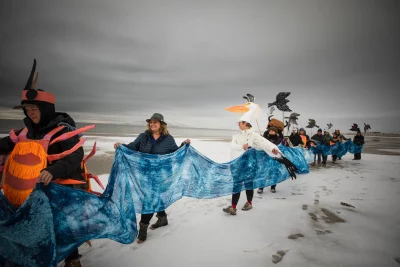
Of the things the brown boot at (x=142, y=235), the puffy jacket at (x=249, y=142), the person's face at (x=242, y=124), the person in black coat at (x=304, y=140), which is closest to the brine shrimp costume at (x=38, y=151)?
the brown boot at (x=142, y=235)

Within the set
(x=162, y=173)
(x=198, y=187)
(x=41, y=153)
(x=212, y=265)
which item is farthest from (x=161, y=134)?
(x=212, y=265)

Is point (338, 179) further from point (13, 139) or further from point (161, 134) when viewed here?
point (13, 139)

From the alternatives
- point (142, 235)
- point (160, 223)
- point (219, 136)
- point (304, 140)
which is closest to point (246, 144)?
point (160, 223)

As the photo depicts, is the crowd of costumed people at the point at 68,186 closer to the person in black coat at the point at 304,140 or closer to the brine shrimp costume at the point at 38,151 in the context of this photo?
the brine shrimp costume at the point at 38,151

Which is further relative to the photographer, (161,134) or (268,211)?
(268,211)

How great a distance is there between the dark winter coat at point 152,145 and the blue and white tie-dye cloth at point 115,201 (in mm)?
161

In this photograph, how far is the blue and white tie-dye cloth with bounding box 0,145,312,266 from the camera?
1.86 meters

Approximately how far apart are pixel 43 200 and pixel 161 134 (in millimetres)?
2188

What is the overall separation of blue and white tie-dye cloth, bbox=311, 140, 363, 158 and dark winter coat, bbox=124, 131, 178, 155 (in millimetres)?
10746

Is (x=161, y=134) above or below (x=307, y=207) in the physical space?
above

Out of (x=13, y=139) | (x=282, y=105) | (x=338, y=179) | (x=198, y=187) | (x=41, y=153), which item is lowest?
(x=338, y=179)

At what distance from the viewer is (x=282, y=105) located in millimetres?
11055

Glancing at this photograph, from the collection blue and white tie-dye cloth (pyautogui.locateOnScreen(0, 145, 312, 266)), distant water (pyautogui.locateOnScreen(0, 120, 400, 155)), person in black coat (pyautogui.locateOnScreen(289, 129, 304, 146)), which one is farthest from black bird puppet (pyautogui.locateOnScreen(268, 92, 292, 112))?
distant water (pyautogui.locateOnScreen(0, 120, 400, 155))

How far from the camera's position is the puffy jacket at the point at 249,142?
14.2ft
